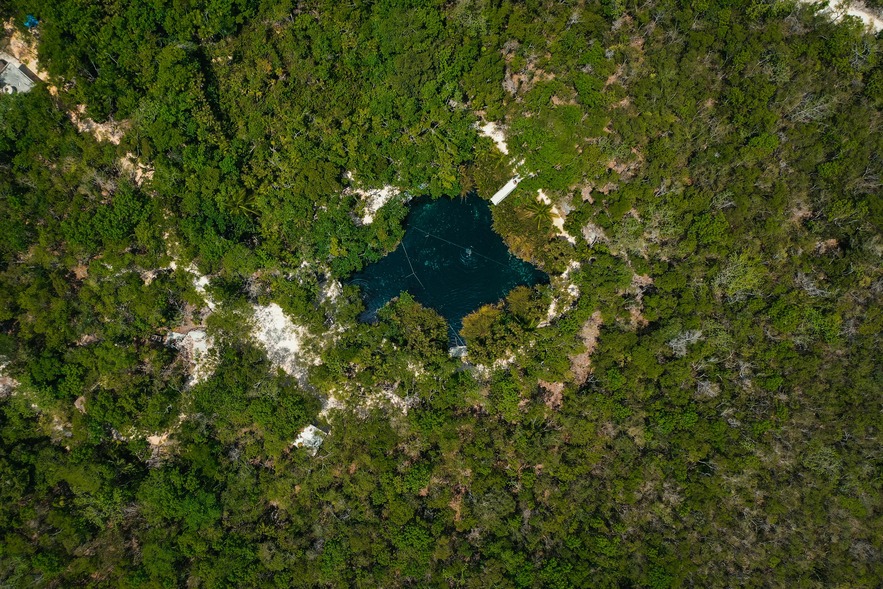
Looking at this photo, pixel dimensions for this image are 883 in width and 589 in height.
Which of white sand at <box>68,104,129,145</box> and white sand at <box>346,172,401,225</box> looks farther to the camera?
white sand at <box>346,172,401,225</box>

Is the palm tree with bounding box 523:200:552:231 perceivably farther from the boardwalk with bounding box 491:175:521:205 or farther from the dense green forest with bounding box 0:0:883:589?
the dense green forest with bounding box 0:0:883:589

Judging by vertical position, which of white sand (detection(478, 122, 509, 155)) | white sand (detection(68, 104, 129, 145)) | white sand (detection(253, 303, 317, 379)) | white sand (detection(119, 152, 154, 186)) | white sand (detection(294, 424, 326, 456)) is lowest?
white sand (detection(294, 424, 326, 456))

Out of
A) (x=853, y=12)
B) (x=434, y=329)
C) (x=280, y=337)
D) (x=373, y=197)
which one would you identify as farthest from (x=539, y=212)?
(x=853, y=12)

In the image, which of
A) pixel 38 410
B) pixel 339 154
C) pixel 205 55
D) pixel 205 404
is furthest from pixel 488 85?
pixel 38 410

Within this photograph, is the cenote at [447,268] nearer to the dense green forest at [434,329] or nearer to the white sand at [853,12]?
the dense green forest at [434,329]

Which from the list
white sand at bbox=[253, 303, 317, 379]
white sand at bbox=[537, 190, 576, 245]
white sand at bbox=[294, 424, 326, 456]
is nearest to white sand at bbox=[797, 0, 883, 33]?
white sand at bbox=[537, 190, 576, 245]

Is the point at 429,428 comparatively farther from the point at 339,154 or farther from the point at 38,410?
the point at 38,410

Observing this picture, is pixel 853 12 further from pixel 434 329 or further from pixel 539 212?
pixel 434 329
